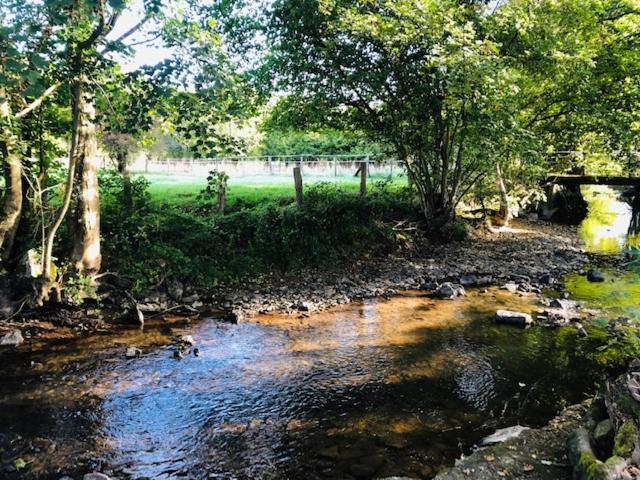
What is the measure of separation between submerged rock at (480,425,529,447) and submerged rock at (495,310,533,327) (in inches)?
183

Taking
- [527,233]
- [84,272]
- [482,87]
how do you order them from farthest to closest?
[527,233] < [482,87] < [84,272]

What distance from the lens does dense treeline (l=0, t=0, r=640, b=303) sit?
1055 cm

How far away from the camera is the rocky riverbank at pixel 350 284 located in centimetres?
1028

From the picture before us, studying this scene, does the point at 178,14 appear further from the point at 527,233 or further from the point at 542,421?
the point at 527,233

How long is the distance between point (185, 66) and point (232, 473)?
15.7 ft

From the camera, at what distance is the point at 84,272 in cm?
1070

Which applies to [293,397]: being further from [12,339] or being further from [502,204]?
[502,204]

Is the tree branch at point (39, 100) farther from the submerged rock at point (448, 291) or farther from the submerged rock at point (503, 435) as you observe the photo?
the submerged rock at point (448, 291)

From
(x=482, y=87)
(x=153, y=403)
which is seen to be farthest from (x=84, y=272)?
(x=482, y=87)

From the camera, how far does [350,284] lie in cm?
1323

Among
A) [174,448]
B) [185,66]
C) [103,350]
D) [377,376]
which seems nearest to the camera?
[185,66]

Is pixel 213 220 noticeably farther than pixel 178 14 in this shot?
Yes

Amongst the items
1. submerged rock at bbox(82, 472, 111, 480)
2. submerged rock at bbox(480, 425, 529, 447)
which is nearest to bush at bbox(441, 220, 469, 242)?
submerged rock at bbox(480, 425, 529, 447)

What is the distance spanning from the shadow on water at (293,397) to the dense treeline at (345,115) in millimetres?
3459
